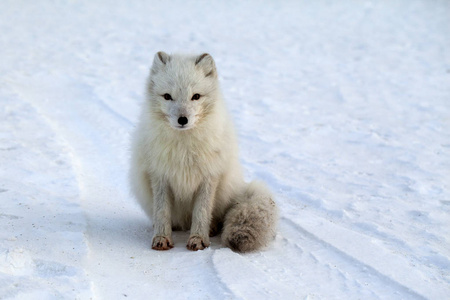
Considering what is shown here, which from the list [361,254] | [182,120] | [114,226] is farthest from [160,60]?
[361,254]

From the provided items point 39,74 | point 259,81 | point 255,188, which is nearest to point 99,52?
point 39,74

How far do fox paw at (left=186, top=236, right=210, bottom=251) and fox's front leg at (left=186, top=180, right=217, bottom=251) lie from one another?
1 cm

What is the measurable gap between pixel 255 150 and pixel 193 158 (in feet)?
8.62

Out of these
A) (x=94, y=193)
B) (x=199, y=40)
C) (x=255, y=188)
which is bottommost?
(x=94, y=193)

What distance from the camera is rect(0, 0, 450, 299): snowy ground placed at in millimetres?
3193

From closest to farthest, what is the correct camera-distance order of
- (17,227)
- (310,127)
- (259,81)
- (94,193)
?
(17,227), (94,193), (310,127), (259,81)

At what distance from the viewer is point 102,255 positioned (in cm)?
343

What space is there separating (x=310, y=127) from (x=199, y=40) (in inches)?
207

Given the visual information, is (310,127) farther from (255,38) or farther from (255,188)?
(255,38)

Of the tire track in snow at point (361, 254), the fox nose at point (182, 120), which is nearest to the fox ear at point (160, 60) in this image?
the fox nose at point (182, 120)

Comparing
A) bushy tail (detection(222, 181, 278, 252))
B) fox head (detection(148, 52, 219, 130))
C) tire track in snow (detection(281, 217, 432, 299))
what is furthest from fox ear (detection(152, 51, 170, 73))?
tire track in snow (detection(281, 217, 432, 299))

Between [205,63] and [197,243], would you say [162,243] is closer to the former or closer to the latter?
[197,243]

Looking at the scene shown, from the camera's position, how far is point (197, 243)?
3.70 metres

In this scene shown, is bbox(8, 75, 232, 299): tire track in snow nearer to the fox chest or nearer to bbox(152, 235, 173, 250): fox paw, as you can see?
bbox(152, 235, 173, 250): fox paw
